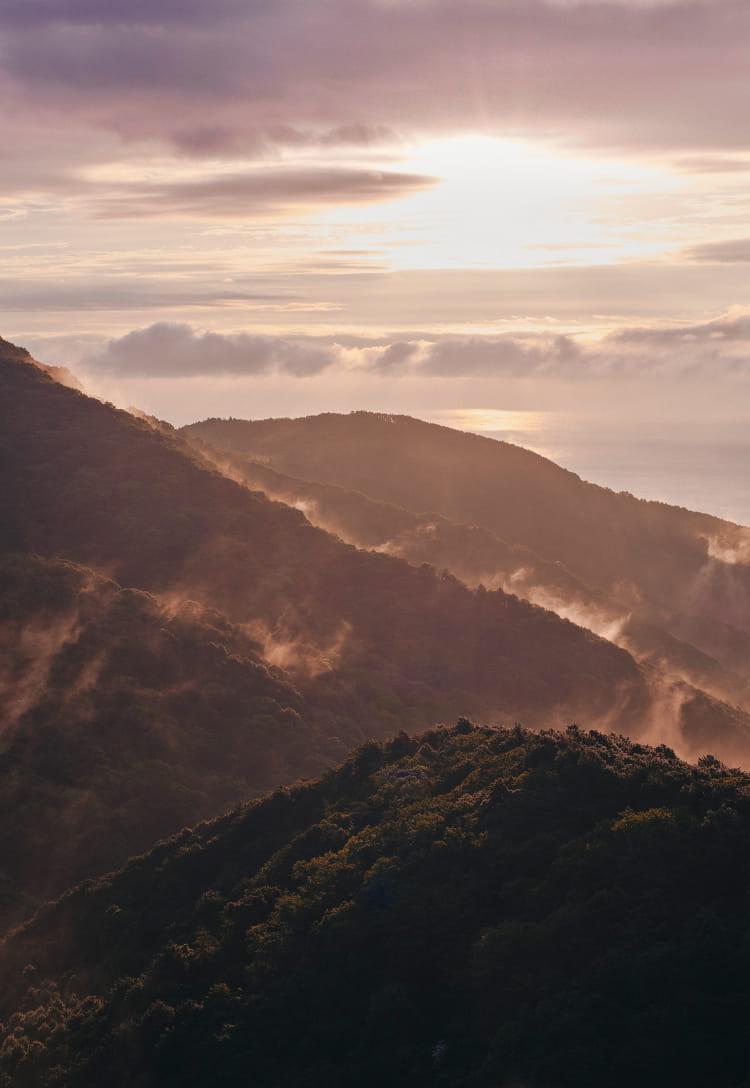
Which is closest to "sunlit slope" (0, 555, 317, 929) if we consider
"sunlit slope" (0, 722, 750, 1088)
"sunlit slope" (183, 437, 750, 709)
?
"sunlit slope" (0, 722, 750, 1088)

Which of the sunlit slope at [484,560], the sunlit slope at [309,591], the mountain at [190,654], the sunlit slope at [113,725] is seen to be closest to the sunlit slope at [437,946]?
the sunlit slope at [113,725]

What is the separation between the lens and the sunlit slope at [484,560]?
138 m

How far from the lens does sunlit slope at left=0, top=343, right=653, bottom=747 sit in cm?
9856

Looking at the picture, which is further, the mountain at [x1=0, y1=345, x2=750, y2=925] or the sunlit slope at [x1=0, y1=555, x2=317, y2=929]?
the mountain at [x1=0, y1=345, x2=750, y2=925]

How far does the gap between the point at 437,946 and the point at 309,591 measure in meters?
70.1

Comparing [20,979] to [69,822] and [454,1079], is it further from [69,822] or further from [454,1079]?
[454,1079]

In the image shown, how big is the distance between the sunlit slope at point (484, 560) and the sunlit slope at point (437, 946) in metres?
84.8

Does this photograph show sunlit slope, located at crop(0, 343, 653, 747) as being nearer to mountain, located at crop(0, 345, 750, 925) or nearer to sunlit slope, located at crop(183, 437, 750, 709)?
mountain, located at crop(0, 345, 750, 925)

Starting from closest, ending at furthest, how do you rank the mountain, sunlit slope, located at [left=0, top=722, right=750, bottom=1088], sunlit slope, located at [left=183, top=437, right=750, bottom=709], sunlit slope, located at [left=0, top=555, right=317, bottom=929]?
sunlit slope, located at [left=0, top=722, right=750, bottom=1088]
sunlit slope, located at [left=0, top=555, right=317, bottom=929]
the mountain
sunlit slope, located at [left=183, top=437, right=750, bottom=709]

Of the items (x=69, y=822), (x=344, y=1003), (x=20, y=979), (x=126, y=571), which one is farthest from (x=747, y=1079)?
(x=126, y=571)

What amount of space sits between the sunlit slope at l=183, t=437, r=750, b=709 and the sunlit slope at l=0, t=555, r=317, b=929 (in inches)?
1987

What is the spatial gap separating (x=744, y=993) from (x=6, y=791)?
52104 mm

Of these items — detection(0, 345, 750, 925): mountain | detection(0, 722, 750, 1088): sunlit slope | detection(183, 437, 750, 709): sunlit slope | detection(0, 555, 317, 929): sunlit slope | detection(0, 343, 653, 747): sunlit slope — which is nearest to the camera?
detection(0, 722, 750, 1088): sunlit slope

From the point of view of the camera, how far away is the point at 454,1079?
111 ft
